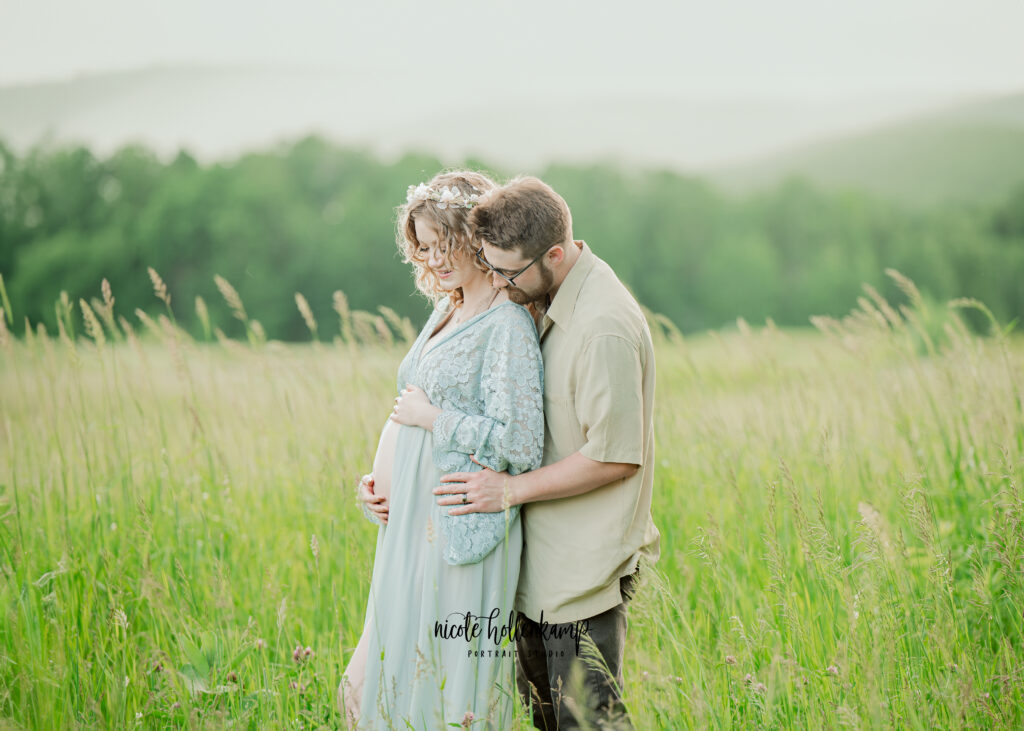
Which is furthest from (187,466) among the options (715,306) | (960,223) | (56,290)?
(960,223)

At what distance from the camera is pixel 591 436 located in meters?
2.07

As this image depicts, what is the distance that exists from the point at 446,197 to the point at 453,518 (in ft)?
3.18

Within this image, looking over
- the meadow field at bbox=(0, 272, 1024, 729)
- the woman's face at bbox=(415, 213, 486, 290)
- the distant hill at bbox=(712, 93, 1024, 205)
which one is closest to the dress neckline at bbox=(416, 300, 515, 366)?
the woman's face at bbox=(415, 213, 486, 290)

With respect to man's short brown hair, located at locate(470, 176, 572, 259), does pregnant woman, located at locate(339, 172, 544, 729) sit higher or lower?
lower

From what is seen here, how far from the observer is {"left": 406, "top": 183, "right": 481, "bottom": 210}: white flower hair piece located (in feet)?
7.50

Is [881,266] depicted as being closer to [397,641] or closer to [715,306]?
[715,306]

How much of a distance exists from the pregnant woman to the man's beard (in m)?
0.03

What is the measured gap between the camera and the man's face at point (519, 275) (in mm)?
2115

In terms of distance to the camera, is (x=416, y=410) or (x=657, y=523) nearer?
(x=416, y=410)

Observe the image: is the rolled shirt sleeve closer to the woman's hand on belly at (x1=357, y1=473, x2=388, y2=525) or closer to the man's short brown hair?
the man's short brown hair

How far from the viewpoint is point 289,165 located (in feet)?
72.4

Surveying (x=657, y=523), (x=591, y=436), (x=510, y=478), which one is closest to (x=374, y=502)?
(x=510, y=478)

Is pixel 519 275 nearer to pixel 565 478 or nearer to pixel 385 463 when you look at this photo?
pixel 565 478

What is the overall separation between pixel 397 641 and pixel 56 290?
18.2m
